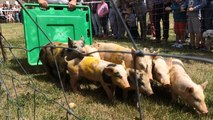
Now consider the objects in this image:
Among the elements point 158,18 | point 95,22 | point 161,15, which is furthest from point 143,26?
point 95,22

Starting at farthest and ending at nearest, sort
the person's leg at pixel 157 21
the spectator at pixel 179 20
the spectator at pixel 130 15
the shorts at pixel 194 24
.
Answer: the spectator at pixel 130 15 → the person's leg at pixel 157 21 → the spectator at pixel 179 20 → the shorts at pixel 194 24

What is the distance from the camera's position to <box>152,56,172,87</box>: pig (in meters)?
3.17

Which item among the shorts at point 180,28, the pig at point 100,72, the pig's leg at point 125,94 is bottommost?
the pig's leg at point 125,94

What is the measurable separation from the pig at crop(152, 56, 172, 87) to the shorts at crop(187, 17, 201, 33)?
344 cm

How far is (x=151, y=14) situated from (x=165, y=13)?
671mm

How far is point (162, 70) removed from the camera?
323 cm

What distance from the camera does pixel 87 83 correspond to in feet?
12.7

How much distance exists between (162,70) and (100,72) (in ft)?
1.98

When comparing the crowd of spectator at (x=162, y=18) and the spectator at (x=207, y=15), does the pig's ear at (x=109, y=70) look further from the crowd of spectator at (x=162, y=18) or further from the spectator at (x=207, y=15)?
the spectator at (x=207, y=15)

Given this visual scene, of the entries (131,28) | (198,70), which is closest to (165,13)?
(131,28)

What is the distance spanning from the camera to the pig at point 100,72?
304 centimetres

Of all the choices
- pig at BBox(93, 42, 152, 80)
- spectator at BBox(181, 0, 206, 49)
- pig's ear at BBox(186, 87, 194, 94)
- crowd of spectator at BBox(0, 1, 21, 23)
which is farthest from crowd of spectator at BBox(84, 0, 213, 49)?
crowd of spectator at BBox(0, 1, 21, 23)

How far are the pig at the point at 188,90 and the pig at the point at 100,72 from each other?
0.45 metres

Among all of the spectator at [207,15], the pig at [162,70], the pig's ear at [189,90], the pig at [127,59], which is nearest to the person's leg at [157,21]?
the spectator at [207,15]
